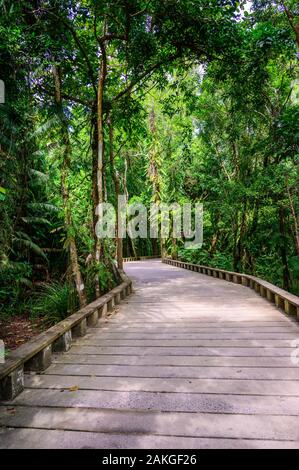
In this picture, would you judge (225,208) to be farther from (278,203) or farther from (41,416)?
(41,416)

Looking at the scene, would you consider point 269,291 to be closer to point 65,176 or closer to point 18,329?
point 65,176

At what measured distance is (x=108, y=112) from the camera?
26.0ft

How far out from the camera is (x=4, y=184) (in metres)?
4.94

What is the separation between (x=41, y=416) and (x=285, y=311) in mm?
4327

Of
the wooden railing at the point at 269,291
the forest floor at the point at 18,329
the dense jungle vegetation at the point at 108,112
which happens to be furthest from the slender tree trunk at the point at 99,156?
the wooden railing at the point at 269,291

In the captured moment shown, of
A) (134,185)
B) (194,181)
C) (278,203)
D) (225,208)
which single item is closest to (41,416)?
(278,203)

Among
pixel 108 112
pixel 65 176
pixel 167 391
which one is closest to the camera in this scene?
pixel 167 391

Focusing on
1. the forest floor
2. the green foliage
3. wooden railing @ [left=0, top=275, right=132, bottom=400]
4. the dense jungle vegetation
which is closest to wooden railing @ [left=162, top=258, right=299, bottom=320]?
the dense jungle vegetation

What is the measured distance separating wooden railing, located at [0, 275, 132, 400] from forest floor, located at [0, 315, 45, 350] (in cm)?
219

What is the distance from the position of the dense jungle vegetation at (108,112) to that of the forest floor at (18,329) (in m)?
0.32

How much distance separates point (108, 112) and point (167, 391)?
22.6 ft

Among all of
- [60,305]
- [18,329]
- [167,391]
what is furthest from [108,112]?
[167,391]

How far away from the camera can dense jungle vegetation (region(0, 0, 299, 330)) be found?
17.4ft

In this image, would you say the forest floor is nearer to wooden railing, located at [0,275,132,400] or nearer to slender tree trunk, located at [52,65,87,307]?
slender tree trunk, located at [52,65,87,307]
